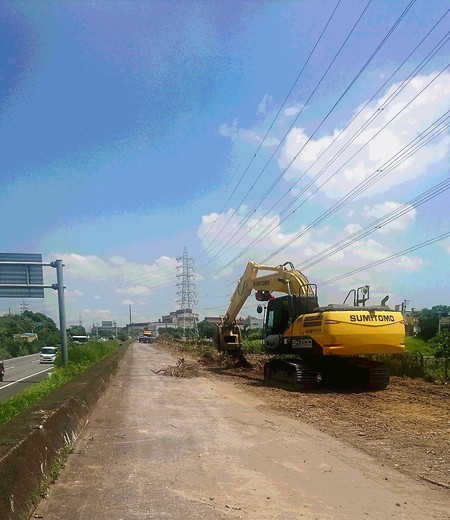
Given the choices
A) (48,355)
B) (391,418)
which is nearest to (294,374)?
(391,418)

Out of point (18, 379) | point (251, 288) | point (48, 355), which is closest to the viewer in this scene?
point (251, 288)

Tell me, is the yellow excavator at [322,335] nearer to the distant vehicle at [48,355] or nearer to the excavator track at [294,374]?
the excavator track at [294,374]

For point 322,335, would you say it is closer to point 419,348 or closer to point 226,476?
point 226,476

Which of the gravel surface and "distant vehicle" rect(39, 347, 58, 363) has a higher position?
the gravel surface

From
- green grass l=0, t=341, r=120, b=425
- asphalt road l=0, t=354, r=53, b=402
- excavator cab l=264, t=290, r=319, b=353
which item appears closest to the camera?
green grass l=0, t=341, r=120, b=425

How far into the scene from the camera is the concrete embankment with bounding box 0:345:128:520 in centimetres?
499

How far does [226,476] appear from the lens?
670 cm

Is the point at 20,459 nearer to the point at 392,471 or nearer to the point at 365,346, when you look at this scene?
the point at 392,471

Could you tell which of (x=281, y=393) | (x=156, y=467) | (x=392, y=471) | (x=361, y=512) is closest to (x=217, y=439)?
Result: (x=156, y=467)

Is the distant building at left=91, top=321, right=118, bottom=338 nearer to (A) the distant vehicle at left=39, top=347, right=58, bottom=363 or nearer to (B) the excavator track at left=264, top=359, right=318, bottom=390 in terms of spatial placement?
(A) the distant vehicle at left=39, top=347, right=58, bottom=363

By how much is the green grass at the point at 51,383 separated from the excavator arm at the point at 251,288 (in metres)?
6.18

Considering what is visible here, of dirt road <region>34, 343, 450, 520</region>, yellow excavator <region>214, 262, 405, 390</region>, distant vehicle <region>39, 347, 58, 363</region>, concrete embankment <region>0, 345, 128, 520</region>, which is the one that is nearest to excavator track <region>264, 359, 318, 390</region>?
yellow excavator <region>214, 262, 405, 390</region>

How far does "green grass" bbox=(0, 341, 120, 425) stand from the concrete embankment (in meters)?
1.11

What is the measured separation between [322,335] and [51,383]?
29.2ft
